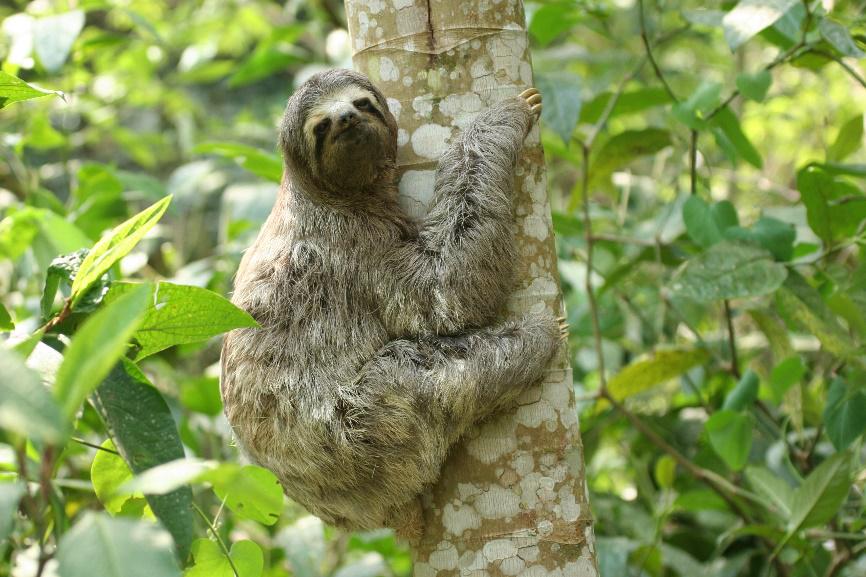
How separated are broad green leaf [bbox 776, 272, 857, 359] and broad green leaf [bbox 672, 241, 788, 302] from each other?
16 cm

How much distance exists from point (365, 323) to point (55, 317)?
5.62 ft

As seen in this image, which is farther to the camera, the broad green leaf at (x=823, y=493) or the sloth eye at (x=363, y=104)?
the broad green leaf at (x=823, y=493)

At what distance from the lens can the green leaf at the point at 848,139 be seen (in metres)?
5.35

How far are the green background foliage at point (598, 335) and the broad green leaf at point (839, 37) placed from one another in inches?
0.5

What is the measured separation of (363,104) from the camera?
4.14 m

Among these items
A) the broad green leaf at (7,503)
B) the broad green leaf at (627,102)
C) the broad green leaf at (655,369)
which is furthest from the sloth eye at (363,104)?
the broad green leaf at (7,503)

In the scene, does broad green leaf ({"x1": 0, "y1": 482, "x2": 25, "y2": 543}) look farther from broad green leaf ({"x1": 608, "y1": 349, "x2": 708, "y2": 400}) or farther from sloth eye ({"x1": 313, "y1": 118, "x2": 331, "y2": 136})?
broad green leaf ({"x1": 608, "y1": 349, "x2": 708, "y2": 400})

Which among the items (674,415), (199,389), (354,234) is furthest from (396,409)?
(674,415)

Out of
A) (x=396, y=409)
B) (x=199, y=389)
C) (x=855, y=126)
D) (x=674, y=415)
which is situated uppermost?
(x=855, y=126)

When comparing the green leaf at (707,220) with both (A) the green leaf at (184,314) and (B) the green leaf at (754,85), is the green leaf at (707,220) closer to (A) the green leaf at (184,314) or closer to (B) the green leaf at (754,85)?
(B) the green leaf at (754,85)

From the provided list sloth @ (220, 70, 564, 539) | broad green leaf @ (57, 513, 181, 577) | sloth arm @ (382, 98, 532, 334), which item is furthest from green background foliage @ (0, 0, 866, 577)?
sloth arm @ (382, 98, 532, 334)

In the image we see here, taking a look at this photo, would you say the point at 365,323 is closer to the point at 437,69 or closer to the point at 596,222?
the point at 437,69

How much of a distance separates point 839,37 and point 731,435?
222 cm

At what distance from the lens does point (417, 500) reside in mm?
3660
